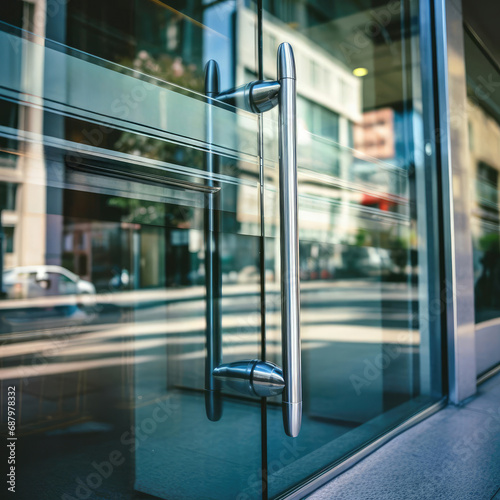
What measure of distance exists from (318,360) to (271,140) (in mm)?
3372

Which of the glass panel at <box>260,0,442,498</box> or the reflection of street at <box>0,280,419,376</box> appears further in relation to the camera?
the reflection of street at <box>0,280,419,376</box>

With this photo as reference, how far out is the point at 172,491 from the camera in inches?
70.1

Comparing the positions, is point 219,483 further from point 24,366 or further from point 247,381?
point 24,366

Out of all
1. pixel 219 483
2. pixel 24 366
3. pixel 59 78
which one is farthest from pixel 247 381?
pixel 24 366

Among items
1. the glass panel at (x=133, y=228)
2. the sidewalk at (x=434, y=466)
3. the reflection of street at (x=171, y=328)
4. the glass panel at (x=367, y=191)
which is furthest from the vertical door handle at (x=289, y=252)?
the reflection of street at (x=171, y=328)

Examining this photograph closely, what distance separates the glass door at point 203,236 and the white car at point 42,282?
3 cm

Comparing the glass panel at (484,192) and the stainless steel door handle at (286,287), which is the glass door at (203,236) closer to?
the stainless steel door handle at (286,287)

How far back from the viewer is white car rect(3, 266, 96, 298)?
528 cm

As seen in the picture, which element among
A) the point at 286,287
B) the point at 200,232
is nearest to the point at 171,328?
the point at 200,232

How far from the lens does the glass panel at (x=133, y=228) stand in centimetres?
128

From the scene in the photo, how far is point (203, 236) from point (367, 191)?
1.59 metres

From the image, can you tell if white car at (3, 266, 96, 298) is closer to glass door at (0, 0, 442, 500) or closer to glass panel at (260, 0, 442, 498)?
glass door at (0, 0, 442, 500)

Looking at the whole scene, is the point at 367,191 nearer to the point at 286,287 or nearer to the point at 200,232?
the point at 200,232

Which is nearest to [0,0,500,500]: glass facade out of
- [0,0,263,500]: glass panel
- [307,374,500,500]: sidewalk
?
[0,0,263,500]: glass panel
